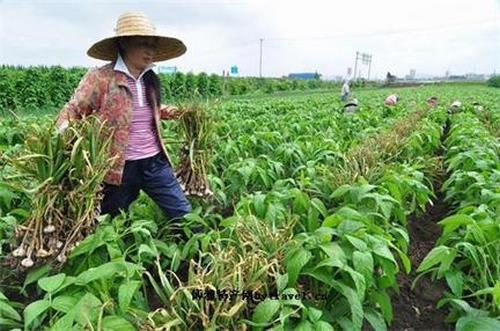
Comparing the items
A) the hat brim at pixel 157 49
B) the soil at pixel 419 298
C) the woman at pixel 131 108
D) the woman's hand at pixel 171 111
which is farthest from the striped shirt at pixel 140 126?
the soil at pixel 419 298

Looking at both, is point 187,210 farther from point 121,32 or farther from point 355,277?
point 355,277

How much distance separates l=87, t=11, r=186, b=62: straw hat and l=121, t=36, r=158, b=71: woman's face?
7 centimetres

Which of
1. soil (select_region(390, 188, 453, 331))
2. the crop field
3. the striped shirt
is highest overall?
the striped shirt

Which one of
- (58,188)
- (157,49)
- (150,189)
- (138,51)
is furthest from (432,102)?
(58,188)

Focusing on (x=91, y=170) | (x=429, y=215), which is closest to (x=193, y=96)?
(x=91, y=170)

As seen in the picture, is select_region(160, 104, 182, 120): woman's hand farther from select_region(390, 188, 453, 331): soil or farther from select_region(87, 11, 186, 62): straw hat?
select_region(390, 188, 453, 331): soil

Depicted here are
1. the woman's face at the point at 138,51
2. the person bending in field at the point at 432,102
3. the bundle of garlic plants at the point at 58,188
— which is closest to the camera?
the bundle of garlic plants at the point at 58,188

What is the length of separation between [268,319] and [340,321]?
437 mm

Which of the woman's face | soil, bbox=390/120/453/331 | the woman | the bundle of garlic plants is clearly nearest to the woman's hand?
the woman

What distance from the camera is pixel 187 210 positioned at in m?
3.04

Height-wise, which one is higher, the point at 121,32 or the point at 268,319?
the point at 121,32

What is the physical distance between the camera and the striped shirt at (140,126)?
9.42ft

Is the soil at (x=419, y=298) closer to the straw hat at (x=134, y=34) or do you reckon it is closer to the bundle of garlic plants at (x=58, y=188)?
the bundle of garlic plants at (x=58, y=188)

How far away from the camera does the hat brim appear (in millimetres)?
2828
